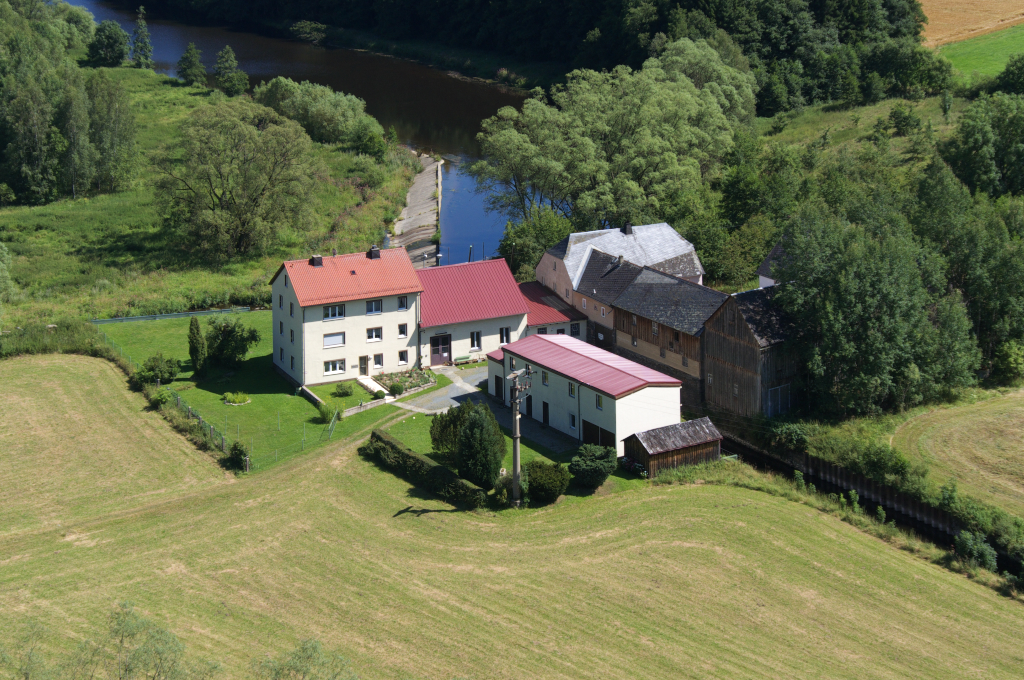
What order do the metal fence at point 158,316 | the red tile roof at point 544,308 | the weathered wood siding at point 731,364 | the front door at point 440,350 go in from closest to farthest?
the weathered wood siding at point 731,364 → the front door at point 440,350 → the red tile roof at point 544,308 → the metal fence at point 158,316

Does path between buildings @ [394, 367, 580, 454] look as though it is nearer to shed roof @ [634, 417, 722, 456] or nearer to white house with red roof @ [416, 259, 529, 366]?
white house with red roof @ [416, 259, 529, 366]

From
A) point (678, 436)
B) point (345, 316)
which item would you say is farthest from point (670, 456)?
point (345, 316)

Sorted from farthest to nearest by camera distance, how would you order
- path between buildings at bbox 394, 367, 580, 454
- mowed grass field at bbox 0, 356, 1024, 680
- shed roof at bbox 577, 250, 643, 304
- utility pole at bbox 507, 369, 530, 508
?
1. shed roof at bbox 577, 250, 643, 304
2. path between buildings at bbox 394, 367, 580, 454
3. utility pole at bbox 507, 369, 530, 508
4. mowed grass field at bbox 0, 356, 1024, 680

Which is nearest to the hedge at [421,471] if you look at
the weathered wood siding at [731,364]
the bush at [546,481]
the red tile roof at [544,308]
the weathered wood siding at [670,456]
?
the bush at [546,481]

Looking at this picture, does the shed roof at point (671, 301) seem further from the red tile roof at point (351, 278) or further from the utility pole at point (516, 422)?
the utility pole at point (516, 422)

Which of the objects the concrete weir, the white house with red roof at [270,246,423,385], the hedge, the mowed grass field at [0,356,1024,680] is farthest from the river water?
the mowed grass field at [0,356,1024,680]

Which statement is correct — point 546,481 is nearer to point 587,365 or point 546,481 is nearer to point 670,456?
point 670,456
